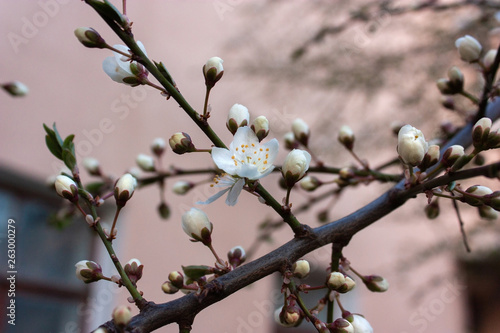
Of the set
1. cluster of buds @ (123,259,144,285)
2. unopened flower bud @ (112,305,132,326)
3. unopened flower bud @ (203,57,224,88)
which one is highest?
unopened flower bud @ (203,57,224,88)

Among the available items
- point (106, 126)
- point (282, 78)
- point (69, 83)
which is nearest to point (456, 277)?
point (282, 78)

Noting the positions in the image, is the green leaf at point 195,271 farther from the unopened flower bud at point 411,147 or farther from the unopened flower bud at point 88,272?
the unopened flower bud at point 411,147

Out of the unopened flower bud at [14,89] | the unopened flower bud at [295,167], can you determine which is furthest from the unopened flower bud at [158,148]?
the unopened flower bud at [295,167]

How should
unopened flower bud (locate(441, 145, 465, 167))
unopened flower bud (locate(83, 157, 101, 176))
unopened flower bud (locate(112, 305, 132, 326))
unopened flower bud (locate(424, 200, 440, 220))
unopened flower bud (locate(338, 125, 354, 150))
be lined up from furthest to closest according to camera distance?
unopened flower bud (locate(83, 157, 101, 176))
unopened flower bud (locate(338, 125, 354, 150))
unopened flower bud (locate(424, 200, 440, 220))
unopened flower bud (locate(441, 145, 465, 167))
unopened flower bud (locate(112, 305, 132, 326))

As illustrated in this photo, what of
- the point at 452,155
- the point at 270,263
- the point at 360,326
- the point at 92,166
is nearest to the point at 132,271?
the point at 270,263

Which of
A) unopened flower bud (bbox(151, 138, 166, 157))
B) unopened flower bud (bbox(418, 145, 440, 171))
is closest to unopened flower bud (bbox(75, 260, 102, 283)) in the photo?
unopened flower bud (bbox(418, 145, 440, 171))

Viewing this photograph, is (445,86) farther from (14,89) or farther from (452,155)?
(14,89)

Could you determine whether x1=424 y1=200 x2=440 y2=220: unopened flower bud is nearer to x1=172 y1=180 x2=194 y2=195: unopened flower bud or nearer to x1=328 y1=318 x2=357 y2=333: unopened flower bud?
x1=328 y1=318 x2=357 y2=333: unopened flower bud
